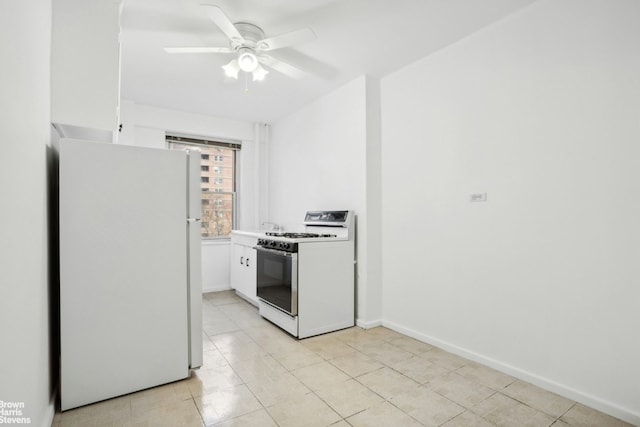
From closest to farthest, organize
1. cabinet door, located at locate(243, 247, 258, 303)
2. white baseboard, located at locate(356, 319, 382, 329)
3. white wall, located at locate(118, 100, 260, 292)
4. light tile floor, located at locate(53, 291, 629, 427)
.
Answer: light tile floor, located at locate(53, 291, 629, 427) → white baseboard, located at locate(356, 319, 382, 329) → cabinet door, located at locate(243, 247, 258, 303) → white wall, located at locate(118, 100, 260, 292)

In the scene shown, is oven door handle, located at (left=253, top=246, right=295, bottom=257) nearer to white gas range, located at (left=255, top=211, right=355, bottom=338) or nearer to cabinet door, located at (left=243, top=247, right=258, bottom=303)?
white gas range, located at (left=255, top=211, right=355, bottom=338)

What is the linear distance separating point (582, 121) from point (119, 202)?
305cm

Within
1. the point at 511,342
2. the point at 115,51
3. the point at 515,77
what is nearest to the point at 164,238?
the point at 115,51

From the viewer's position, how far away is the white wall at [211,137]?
448cm

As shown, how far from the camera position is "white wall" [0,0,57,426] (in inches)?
41.3

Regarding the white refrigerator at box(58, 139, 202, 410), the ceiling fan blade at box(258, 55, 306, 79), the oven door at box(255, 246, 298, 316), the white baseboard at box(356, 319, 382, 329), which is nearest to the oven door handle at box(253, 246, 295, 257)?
the oven door at box(255, 246, 298, 316)

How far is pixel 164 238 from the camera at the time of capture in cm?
222

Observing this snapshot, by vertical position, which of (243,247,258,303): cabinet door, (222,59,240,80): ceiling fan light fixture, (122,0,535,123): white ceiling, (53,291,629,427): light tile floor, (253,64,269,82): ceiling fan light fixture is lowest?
(53,291,629,427): light tile floor

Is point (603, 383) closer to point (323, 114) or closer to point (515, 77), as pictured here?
point (515, 77)

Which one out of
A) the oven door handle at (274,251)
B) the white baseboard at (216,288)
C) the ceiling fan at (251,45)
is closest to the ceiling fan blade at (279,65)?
the ceiling fan at (251,45)

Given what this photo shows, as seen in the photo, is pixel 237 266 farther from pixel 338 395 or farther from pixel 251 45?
pixel 251 45

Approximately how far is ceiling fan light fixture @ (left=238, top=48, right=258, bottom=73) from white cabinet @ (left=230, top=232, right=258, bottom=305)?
2.12 m

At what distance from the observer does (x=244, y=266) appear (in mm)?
4469

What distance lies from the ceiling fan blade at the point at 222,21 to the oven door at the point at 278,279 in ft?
6.24
